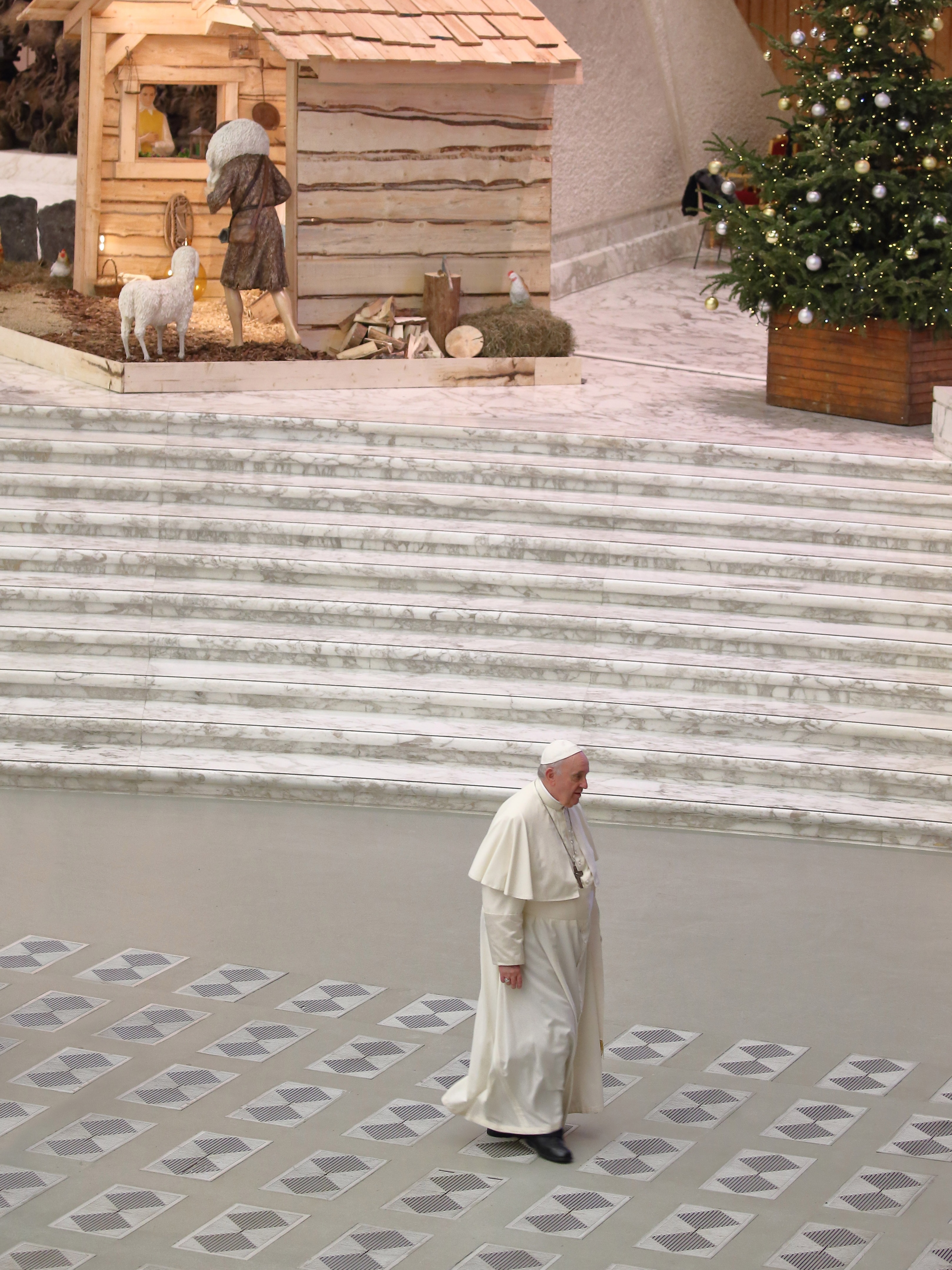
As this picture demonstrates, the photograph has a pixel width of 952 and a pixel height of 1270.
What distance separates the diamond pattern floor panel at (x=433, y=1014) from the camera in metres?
7.03

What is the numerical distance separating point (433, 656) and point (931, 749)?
2608mm

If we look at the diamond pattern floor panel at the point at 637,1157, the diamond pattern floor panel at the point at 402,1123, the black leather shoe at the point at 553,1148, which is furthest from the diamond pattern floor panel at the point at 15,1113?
the diamond pattern floor panel at the point at 637,1157

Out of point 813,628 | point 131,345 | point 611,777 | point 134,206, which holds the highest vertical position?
point 134,206

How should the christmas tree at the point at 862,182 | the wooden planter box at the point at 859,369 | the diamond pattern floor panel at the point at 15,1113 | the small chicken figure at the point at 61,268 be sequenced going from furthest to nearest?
1. the small chicken figure at the point at 61,268
2. the wooden planter box at the point at 859,369
3. the christmas tree at the point at 862,182
4. the diamond pattern floor panel at the point at 15,1113

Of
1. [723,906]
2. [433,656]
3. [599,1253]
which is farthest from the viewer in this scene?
[433,656]

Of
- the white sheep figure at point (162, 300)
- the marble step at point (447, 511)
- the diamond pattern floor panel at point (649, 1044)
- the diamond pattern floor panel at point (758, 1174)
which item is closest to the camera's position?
the diamond pattern floor panel at point (758, 1174)

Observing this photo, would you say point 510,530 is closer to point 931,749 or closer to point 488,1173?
point 931,749

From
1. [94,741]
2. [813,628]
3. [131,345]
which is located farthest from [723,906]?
[131,345]

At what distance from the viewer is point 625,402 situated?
1368 centimetres

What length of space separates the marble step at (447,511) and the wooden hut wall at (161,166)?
206 inches

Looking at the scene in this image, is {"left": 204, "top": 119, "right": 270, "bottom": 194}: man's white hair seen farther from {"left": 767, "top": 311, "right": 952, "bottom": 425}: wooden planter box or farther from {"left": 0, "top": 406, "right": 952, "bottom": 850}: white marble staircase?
{"left": 767, "top": 311, "right": 952, "bottom": 425}: wooden planter box

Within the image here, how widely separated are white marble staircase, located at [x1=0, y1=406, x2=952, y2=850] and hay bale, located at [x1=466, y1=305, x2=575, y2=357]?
2.37 meters

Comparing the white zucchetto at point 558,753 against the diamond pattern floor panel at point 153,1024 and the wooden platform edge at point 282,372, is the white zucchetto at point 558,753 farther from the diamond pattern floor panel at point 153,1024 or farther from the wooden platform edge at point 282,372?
the wooden platform edge at point 282,372

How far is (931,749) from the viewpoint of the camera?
952 cm
